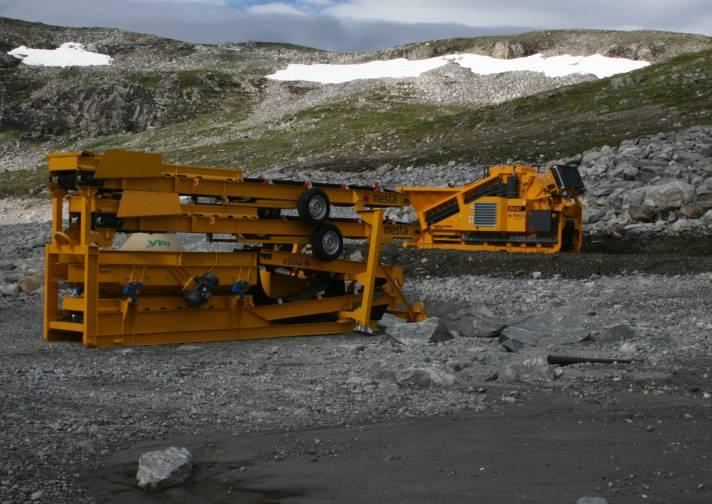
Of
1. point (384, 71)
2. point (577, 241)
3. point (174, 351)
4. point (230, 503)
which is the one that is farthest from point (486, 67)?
point (230, 503)

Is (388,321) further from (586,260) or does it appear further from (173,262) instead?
(586,260)

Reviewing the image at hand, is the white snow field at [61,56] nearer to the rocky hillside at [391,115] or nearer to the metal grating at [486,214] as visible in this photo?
the rocky hillside at [391,115]

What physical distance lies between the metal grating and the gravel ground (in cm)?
566

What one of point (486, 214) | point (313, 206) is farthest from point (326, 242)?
point (486, 214)

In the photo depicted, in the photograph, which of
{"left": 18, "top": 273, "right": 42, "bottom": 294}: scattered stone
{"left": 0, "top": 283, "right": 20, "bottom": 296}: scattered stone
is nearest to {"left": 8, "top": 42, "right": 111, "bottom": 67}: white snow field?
{"left": 18, "top": 273, "right": 42, "bottom": 294}: scattered stone

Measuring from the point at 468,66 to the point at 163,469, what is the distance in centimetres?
7643

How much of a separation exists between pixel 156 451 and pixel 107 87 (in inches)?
2706

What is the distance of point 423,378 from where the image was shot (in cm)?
956

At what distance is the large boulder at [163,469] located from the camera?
6.62 metres

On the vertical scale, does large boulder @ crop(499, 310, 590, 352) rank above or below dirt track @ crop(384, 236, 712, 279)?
below

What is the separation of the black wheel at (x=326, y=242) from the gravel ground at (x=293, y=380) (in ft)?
3.76

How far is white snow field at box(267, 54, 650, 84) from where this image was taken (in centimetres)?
7575

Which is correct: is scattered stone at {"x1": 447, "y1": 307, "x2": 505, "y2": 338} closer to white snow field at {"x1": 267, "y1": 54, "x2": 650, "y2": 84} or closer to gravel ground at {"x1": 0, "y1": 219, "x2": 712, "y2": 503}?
gravel ground at {"x1": 0, "y1": 219, "x2": 712, "y2": 503}

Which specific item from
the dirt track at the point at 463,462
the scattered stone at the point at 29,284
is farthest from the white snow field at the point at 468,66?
the dirt track at the point at 463,462
